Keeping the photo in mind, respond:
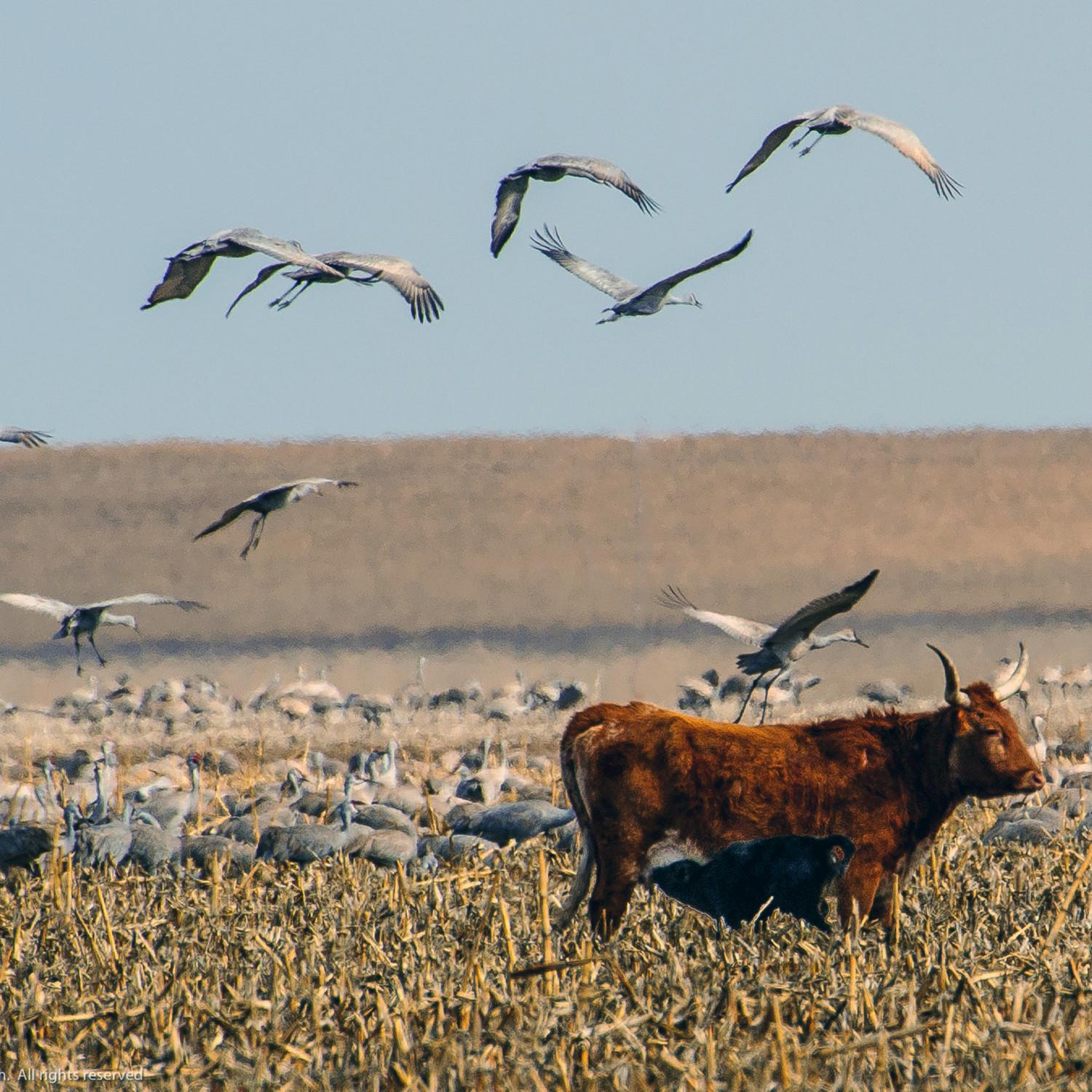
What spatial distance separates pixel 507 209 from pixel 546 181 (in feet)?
1.76

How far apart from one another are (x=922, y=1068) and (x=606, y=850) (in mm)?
2712

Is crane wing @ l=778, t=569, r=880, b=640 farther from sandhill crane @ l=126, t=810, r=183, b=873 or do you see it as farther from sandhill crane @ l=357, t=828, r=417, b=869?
sandhill crane @ l=126, t=810, r=183, b=873

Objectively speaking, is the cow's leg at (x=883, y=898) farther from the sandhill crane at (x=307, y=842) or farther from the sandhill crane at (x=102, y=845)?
the sandhill crane at (x=102, y=845)

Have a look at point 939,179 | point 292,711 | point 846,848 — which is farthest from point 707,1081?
point 292,711

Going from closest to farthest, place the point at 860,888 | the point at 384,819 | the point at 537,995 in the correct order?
the point at 537,995, the point at 860,888, the point at 384,819

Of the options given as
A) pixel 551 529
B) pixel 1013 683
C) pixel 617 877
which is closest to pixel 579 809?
pixel 617 877

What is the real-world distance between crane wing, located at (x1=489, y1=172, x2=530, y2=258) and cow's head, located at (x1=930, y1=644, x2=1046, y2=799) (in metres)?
3.67

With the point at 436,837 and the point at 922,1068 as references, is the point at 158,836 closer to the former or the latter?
the point at 436,837

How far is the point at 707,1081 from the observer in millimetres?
4949

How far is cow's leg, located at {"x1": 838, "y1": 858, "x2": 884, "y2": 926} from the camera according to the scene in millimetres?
7543

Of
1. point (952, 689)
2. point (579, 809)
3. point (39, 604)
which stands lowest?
point (579, 809)

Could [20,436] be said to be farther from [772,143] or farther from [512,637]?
[512,637]

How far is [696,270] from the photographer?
929cm

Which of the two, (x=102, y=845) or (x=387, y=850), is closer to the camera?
(x=102, y=845)
